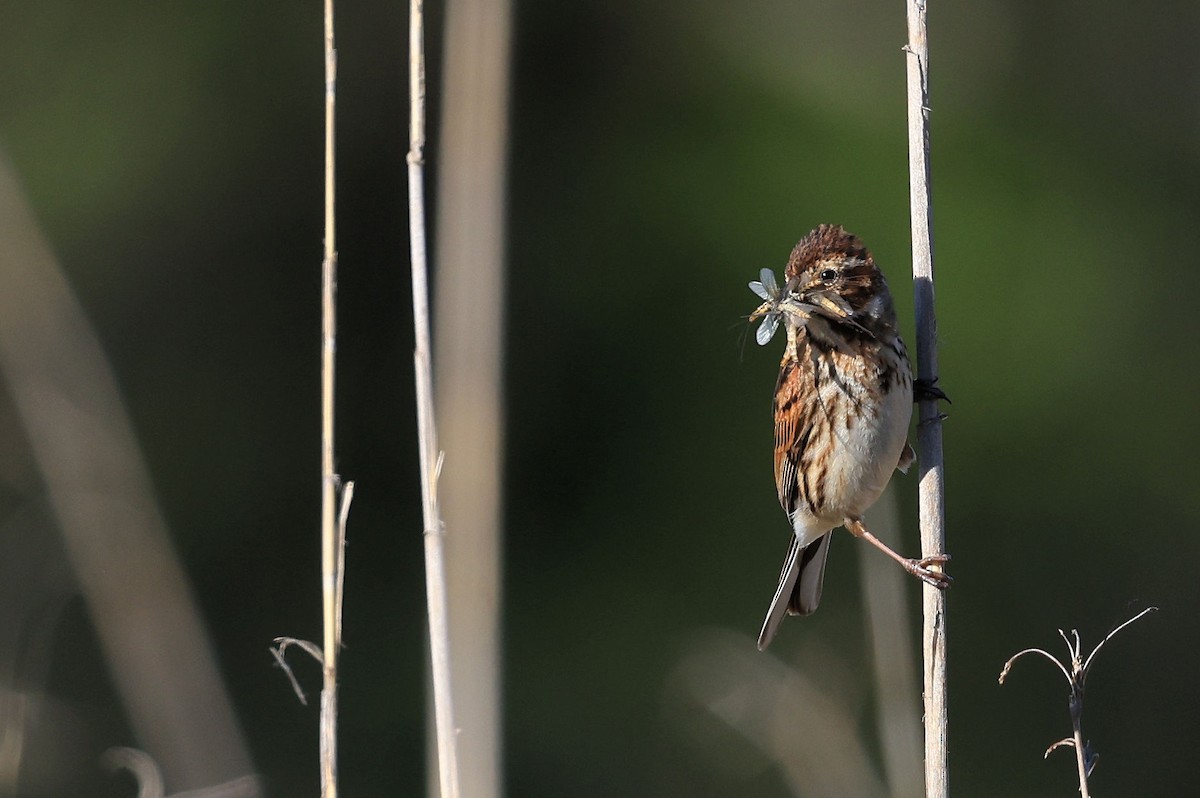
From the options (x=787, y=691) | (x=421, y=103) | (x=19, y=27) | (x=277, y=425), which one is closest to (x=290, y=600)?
(x=277, y=425)

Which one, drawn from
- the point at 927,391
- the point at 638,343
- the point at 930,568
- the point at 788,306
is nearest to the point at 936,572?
the point at 930,568

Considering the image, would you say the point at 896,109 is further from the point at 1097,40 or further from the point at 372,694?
the point at 372,694

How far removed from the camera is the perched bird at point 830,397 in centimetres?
277

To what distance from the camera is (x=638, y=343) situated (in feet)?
21.5

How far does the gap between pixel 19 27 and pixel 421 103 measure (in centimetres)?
539

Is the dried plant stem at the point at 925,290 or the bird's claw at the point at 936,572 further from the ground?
the dried plant stem at the point at 925,290

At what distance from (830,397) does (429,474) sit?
117cm

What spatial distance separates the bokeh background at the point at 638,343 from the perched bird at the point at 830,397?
2.41 meters

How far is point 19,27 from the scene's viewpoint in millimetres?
6773

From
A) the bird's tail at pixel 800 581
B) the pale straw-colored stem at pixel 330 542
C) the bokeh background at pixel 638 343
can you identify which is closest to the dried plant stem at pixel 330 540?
the pale straw-colored stem at pixel 330 542

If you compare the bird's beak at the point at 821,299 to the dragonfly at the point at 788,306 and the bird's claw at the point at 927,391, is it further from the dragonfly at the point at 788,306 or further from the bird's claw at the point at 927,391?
the bird's claw at the point at 927,391

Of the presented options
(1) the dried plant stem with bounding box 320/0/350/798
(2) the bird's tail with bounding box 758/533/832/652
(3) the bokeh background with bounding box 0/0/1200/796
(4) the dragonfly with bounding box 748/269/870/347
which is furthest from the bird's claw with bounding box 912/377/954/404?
(3) the bokeh background with bounding box 0/0/1200/796

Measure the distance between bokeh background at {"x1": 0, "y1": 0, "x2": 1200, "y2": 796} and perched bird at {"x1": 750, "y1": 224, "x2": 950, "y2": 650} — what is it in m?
2.41

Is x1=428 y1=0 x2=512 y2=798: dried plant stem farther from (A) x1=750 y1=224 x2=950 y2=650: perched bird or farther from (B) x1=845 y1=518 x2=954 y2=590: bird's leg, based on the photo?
(B) x1=845 y1=518 x2=954 y2=590: bird's leg
